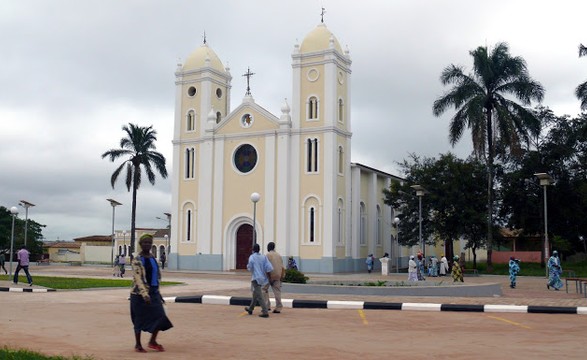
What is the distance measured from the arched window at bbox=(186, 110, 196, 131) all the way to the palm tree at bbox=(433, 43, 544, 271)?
1782cm

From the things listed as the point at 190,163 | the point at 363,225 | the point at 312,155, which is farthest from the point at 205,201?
the point at 363,225

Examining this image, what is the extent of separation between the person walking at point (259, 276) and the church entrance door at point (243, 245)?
29.5 m

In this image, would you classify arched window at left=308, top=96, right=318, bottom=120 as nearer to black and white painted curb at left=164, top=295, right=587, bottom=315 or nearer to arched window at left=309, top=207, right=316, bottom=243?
arched window at left=309, top=207, right=316, bottom=243

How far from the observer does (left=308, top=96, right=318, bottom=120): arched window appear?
42.4 metres

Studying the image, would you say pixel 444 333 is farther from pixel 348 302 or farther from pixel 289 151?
pixel 289 151

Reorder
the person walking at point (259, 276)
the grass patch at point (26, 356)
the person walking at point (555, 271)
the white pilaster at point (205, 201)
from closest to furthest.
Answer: the grass patch at point (26, 356) < the person walking at point (259, 276) < the person walking at point (555, 271) < the white pilaster at point (205, 201)

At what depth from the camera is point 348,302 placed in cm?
1619

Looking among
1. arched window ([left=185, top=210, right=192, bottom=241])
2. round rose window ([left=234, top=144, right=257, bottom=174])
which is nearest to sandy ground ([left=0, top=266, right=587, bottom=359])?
round rose window ([left=234, top=144, right=257, bottom=174])

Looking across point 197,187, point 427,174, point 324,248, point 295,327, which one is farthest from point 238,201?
point 295,327

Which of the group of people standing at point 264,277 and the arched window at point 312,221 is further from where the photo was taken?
the arched window at point 312,221

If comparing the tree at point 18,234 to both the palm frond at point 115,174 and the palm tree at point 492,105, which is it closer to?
the palm frond at point 115,174

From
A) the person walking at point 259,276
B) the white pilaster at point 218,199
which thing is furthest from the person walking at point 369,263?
the person walking at point 259,276

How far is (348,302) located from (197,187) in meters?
30.5

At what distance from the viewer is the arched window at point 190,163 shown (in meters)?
46.1
